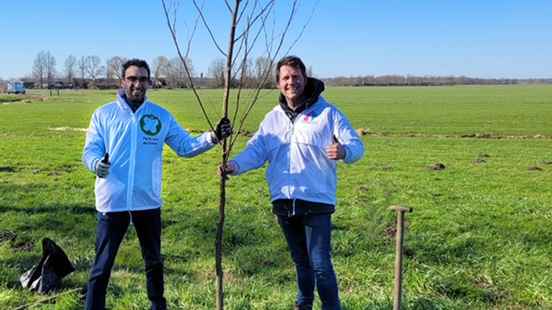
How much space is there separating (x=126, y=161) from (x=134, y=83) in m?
0.59

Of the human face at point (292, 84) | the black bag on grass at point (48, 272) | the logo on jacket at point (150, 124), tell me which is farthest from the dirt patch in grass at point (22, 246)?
the human face at point (292, 84)

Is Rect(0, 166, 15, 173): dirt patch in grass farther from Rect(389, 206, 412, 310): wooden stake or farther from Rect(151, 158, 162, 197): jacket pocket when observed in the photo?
Rect(389, 206, 412, 310): wooden stake

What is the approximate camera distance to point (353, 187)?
37.7ft

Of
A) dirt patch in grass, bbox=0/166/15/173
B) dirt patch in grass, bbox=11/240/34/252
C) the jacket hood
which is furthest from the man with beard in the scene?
dirt patch in grass, bbox=0/166/15/173

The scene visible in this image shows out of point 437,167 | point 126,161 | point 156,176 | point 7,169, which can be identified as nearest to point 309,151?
point 156,176

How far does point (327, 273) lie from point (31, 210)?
6.59 m

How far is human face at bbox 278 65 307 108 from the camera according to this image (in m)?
3.67

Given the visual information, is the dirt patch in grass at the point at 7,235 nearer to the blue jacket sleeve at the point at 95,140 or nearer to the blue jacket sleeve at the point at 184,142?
the blue jacket sleeve at the point at 95,140

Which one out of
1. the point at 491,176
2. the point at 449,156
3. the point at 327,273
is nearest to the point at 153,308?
the point at 327,273

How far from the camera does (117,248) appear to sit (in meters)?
4.02

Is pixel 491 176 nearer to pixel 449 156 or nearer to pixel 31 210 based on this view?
pixel 449 156

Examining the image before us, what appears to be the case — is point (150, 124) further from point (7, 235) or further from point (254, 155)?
point (7, 235)

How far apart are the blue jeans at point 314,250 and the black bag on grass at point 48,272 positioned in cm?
249

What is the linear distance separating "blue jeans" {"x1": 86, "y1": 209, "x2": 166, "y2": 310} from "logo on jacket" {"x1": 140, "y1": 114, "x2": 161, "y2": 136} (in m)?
0.60
